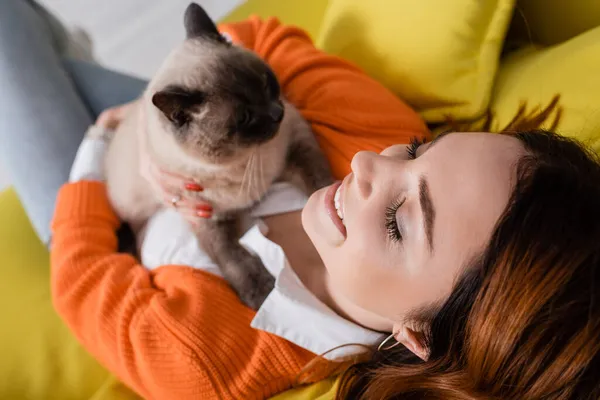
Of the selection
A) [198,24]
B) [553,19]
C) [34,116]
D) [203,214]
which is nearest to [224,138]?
[203,214]

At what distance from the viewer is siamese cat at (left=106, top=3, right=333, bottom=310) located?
94 centimetres

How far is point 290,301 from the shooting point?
856 mm

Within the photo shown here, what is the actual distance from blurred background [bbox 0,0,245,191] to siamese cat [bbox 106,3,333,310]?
1093 millimetres

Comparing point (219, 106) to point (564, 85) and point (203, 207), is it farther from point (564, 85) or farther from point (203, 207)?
point (564, 85)

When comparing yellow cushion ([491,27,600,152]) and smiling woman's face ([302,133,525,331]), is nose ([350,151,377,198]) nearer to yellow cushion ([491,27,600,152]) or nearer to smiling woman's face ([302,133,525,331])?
smiling woman's face ([302,133,525,331])

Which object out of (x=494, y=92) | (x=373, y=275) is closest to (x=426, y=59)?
(x=494, y=92)

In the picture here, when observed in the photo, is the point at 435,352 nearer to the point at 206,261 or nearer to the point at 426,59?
the point at 206,261

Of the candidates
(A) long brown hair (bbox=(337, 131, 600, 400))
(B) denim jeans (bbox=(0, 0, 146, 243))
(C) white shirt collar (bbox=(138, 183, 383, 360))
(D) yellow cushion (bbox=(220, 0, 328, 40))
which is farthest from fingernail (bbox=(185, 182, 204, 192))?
(D) yellow cushion (bbox=(220, 0, 328, 40))

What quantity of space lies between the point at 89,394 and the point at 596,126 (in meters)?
1.18

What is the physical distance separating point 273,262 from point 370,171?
361 mm

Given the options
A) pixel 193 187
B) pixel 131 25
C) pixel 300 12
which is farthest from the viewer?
pixel 131 25

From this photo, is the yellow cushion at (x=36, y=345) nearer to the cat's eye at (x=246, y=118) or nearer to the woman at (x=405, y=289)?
the woman at (x=405, y=289)

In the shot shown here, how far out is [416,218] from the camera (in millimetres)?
617

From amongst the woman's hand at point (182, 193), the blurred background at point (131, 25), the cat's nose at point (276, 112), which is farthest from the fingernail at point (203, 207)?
the blurred background at point (131, 25)
